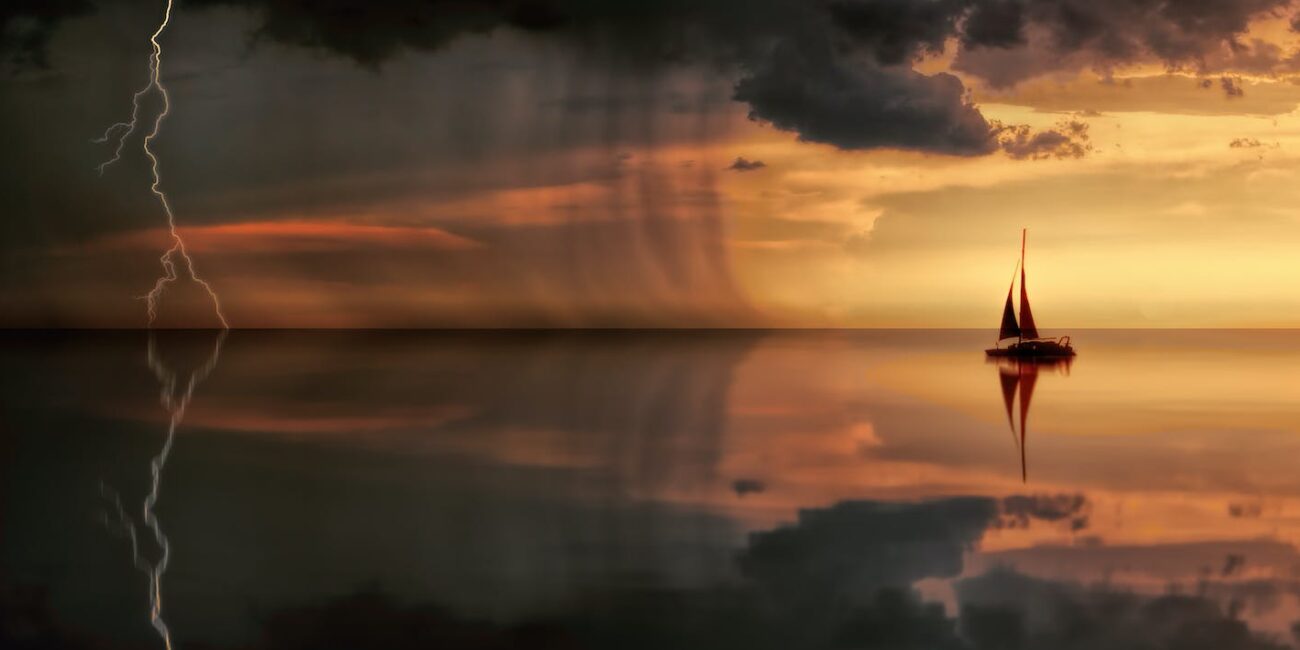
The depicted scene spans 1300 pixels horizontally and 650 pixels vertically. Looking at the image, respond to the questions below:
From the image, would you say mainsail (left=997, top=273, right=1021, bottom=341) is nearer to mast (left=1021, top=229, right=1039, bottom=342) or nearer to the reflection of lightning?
mast (left=1021, top=229, right=1039, bottom=342)

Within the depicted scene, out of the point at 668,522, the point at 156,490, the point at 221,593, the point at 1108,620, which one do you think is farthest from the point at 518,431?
the point at 1108,620

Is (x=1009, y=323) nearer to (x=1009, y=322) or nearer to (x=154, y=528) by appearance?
(x=1009, y=322)

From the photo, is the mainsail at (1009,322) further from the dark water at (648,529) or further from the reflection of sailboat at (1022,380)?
the dark water at (648,529)

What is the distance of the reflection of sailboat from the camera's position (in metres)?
28.3

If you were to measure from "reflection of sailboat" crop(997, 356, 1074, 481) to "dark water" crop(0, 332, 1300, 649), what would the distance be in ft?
1.95

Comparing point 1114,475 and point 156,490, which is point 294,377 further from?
point 1114,475

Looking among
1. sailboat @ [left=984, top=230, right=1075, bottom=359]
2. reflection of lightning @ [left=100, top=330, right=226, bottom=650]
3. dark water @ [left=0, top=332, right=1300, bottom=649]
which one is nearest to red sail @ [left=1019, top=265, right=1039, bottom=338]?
sailboat @ [left=984, top=230, right=1075, bottom=359]

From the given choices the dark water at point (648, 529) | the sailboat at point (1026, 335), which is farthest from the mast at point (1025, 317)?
the dark water at point (648, 529)

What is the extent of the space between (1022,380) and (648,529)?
4127 centimetres

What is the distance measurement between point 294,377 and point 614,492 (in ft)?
136

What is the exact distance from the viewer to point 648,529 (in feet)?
50.9

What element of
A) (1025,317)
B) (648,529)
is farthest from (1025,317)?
(648,529)

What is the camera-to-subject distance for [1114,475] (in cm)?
2141

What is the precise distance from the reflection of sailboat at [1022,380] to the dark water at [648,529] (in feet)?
1.95
